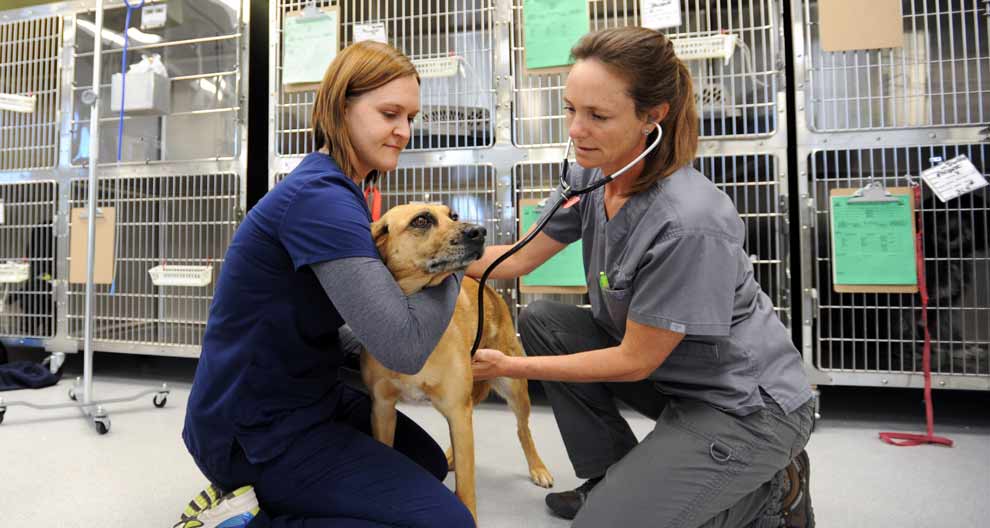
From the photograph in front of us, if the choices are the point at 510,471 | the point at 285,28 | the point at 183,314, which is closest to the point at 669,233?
the point at 510,471

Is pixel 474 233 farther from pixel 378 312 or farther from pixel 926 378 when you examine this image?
pixel 926 378

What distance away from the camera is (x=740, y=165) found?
80.0 inches

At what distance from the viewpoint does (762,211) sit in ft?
6.63

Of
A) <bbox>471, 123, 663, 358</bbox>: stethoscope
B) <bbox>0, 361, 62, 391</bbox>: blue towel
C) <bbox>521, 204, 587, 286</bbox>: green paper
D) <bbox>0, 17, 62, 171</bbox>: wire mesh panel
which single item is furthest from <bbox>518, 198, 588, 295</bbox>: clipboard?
<bbox>0, 17, 62, 171</bbox>: wire mesh panel

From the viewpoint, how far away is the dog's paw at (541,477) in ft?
4.98

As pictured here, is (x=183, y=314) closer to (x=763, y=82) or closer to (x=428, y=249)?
(x=428, y=249)

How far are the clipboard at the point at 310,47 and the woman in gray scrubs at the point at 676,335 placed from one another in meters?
1.58

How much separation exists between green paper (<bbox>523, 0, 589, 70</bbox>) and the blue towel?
2.69 m

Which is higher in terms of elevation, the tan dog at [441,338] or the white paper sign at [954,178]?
the white paper sign at [954,178]

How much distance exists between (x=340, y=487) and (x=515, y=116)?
160 centimetres

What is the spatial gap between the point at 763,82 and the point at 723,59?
172mm

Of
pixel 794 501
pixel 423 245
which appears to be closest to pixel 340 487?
pixel 423 245

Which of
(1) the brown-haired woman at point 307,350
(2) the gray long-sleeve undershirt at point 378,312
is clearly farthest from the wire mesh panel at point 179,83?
(2) the gray long-sleeve undershirt at point 378,312

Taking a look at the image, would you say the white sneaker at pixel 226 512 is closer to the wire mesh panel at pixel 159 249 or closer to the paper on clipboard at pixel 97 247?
the wire mesh panel at pixel 159 249
